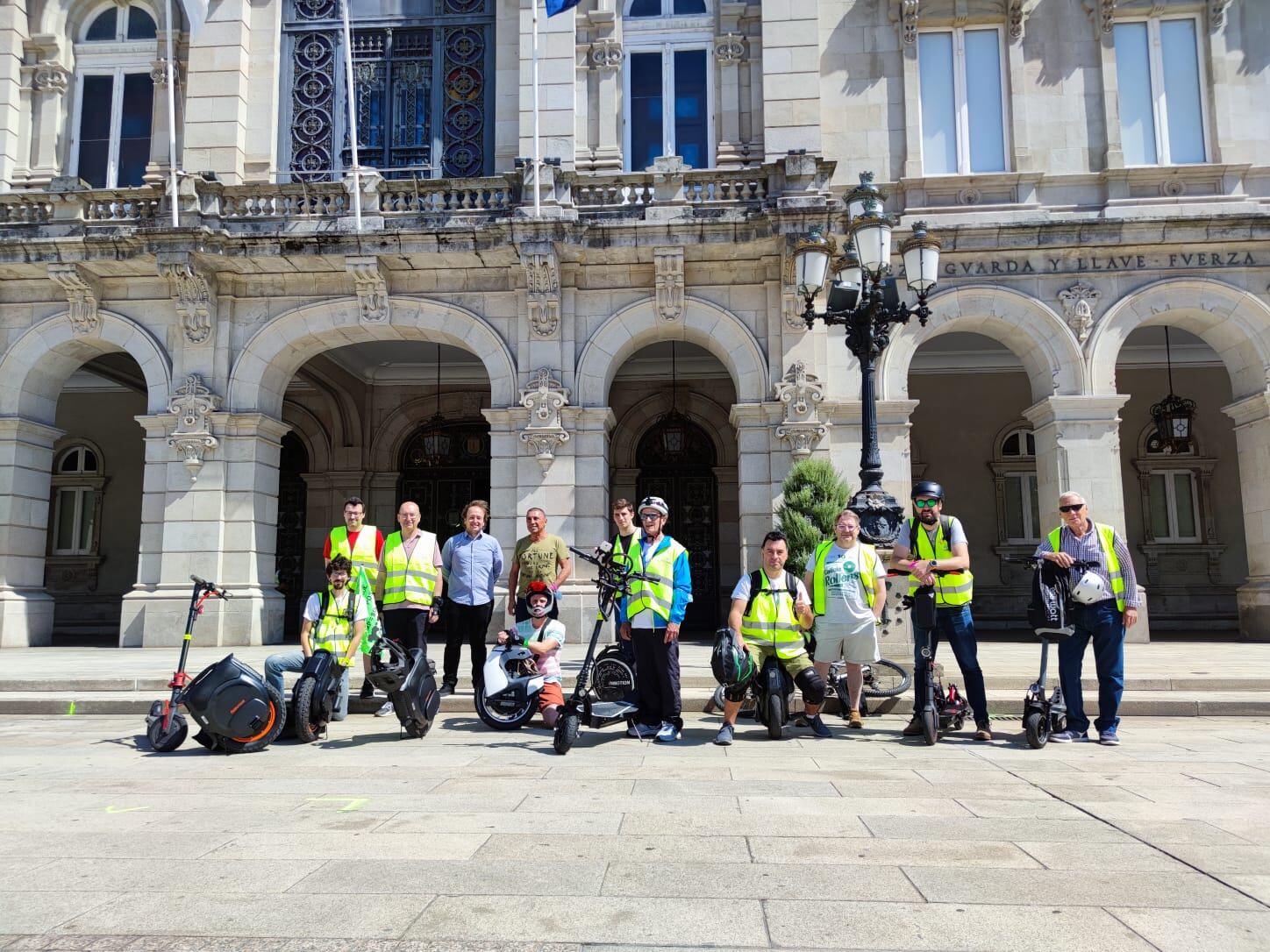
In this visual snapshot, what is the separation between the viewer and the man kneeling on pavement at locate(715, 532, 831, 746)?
767cm

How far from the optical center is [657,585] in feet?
24.5

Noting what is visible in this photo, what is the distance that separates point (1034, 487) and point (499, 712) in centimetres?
1724

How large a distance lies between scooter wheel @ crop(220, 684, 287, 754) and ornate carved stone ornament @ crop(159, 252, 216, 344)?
36.6ft

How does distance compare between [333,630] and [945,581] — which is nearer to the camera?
[945,581]

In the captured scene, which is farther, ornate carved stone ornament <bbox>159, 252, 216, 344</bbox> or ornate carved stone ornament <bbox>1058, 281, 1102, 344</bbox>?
ornate carved stone ornament <bbox>159, 252, 216, 344</bbox>

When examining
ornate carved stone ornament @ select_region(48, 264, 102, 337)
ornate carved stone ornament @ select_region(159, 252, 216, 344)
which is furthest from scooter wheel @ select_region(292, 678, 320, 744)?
ornate carved stone ornament @ select_region(48, 264, 102, 337)

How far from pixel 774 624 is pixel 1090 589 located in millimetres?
2436

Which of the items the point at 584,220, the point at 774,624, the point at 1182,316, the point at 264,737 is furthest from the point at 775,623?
the point at 1182,316

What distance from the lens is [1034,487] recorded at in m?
21.8

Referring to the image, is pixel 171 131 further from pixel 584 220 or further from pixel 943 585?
pixel 943 585

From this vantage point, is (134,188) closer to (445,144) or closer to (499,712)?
(445,144)

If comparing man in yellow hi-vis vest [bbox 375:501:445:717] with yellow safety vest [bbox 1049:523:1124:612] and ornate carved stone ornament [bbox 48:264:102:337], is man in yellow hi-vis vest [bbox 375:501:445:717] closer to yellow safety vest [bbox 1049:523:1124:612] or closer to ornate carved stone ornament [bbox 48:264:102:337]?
yellow safety vest [bbox 1049:523:1124:612]

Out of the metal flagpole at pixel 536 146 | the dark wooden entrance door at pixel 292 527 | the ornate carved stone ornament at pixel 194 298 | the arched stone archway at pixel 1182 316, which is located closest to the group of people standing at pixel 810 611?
the metal flagpole at pixel 536 146

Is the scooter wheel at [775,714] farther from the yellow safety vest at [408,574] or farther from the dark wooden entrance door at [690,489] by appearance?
the dark wooden entrance door at [690,489]
